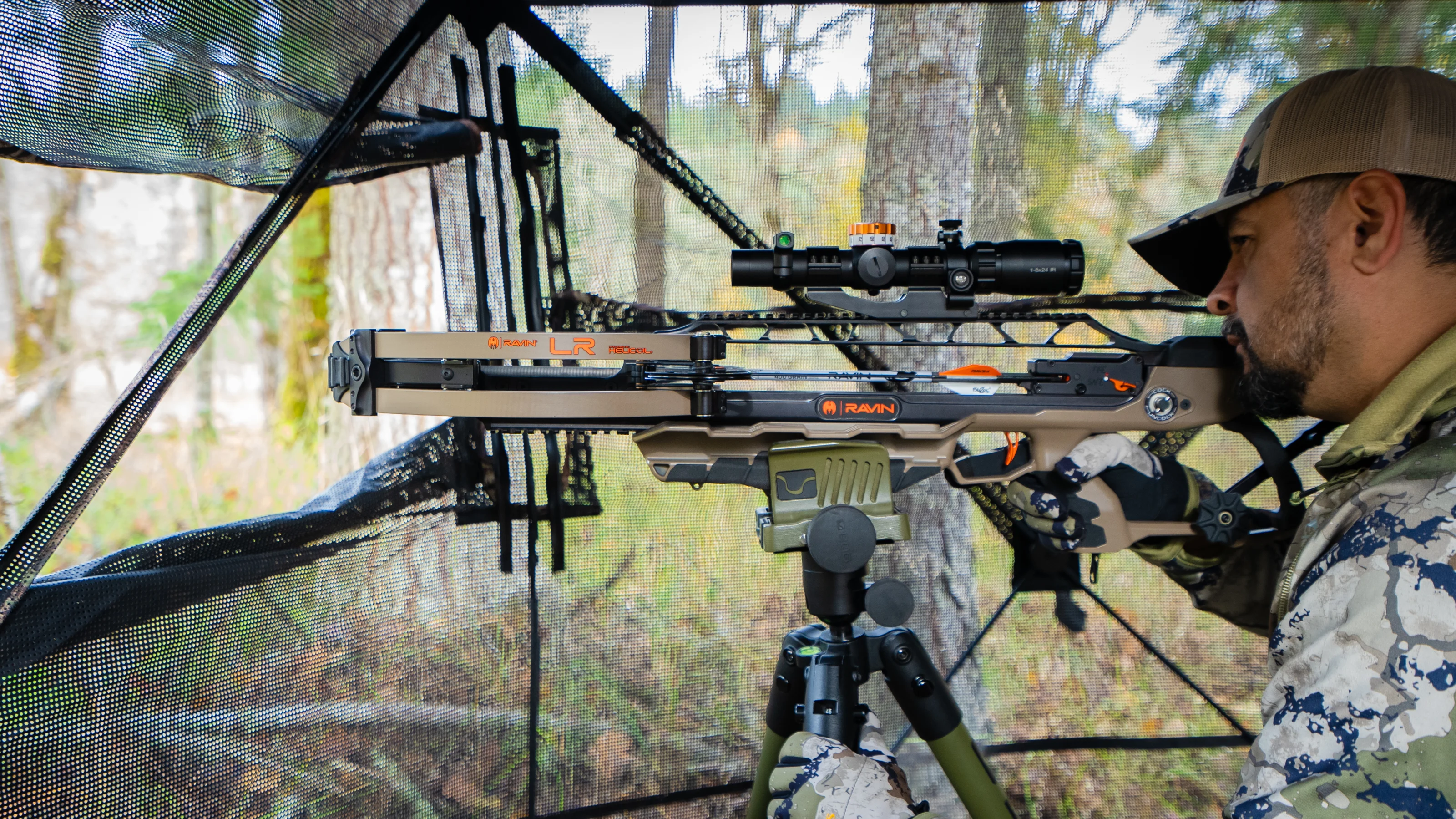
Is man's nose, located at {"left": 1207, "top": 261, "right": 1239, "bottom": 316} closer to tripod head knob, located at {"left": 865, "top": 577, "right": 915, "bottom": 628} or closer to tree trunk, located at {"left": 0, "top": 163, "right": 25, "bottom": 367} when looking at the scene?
tripod head knob, located at {"left": 865, "top": 577, "right": 915, "bottom": 628}

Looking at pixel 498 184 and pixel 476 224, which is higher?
pixel 498 184

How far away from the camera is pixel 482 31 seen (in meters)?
2.02

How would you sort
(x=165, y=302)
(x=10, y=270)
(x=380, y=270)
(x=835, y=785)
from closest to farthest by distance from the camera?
(x=835, y=785) → (x=380, y=270) → (x=10, y=270) → (x=165, y=302)

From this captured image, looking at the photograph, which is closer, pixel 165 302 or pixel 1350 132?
pixel 1350 132

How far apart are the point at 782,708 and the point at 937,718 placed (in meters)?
0.33

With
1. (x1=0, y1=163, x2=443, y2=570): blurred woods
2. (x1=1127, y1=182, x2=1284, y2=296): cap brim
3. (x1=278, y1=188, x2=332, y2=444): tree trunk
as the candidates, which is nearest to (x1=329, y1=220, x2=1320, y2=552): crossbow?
(x1=1127, y1=182, x2=1284, y2=296): cap brim

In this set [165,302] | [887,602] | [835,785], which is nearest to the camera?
[835,785]

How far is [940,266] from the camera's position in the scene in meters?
1.58

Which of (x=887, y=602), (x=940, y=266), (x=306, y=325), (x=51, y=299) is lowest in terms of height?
(x=887, y=602)

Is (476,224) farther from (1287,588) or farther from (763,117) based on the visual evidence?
(1287,588)

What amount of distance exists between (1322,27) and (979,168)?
1024 mm

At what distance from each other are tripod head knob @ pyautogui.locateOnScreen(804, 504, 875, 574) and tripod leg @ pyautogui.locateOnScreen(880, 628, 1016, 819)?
256 mm

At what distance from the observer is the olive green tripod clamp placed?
1540mm

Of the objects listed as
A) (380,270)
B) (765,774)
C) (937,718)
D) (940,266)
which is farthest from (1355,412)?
(380,270)
